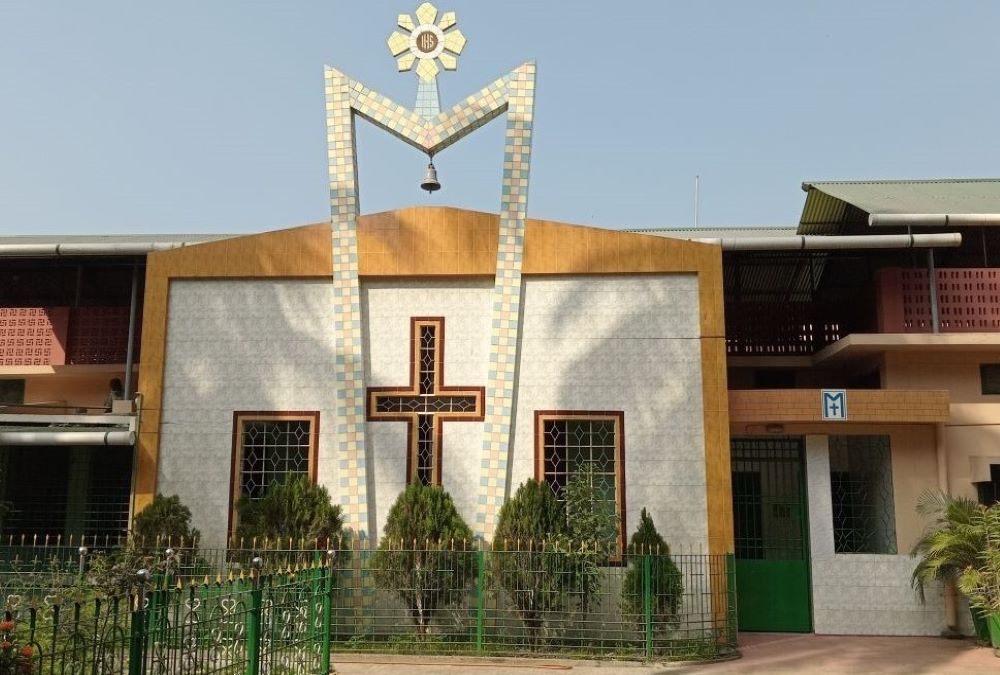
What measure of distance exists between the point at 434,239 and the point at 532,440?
3256mm

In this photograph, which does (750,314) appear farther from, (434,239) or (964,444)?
(434,239)

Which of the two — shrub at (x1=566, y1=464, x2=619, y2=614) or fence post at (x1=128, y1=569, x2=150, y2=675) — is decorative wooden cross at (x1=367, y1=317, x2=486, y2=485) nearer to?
shrub at (x1=566, y1=464, x2=619, y2=614)

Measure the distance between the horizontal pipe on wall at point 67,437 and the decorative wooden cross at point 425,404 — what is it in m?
3.55

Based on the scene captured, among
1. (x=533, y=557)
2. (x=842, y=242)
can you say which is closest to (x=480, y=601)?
(x=533, y=557)

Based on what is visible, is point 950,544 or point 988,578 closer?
point 988,578

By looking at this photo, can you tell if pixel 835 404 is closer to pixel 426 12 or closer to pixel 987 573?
pixel 987 573

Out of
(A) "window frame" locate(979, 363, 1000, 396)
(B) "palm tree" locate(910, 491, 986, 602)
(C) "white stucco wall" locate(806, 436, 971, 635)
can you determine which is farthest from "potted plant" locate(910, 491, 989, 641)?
(A) "window frame" locate(979, 363, 1000, 396)

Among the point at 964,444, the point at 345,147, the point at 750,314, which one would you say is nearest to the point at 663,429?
the point at 750,314

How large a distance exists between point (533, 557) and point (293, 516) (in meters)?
3.37

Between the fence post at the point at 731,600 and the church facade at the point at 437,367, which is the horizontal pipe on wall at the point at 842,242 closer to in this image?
the church facade at the point at 437,367

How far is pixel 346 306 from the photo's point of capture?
13453mm

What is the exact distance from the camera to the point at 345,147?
44.9ft

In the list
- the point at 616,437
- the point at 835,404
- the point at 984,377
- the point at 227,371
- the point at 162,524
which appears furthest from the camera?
the point at 984,377

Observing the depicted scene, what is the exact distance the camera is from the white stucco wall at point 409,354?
43.2 feet
